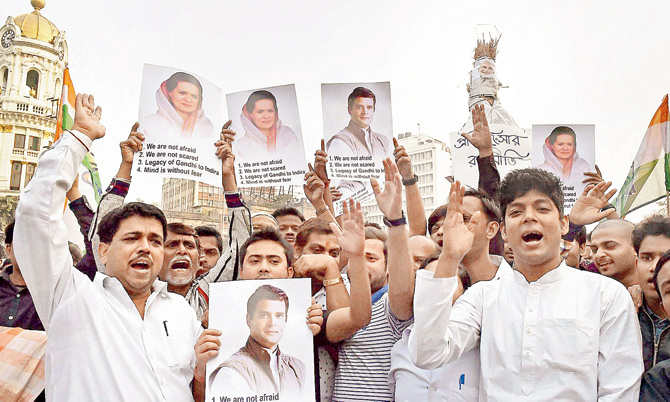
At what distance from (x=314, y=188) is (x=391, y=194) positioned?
7.75 feet

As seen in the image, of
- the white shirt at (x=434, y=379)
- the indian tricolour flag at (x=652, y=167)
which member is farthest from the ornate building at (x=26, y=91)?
the white shirt at (x=434, y=379)

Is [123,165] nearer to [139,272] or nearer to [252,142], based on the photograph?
[252,142]

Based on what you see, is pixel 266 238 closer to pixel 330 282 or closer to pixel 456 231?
pixel 330 282

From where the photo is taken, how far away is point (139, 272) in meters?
3.22

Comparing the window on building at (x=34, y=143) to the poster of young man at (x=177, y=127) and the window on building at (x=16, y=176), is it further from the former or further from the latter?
the poster of young man at (x=177, y=127)

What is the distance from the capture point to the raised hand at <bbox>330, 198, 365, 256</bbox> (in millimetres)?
3392

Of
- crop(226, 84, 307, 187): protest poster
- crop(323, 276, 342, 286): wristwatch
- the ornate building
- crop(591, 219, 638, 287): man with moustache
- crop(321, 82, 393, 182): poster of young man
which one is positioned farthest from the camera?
the ornate building

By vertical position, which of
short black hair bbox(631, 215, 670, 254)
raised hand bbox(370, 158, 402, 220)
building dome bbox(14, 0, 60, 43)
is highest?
building dome bbox(14, 0, 60, 43)

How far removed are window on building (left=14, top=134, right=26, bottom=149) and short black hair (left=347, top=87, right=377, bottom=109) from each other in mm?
55297

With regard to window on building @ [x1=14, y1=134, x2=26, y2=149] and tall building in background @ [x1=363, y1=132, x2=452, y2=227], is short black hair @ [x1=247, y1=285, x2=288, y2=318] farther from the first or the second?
tall building in background @ [x1=363, y1=132, x2=452, y2=227]

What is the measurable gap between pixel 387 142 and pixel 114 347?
3721mm

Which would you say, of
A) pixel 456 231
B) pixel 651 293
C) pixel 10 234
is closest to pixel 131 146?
pixel 10 234

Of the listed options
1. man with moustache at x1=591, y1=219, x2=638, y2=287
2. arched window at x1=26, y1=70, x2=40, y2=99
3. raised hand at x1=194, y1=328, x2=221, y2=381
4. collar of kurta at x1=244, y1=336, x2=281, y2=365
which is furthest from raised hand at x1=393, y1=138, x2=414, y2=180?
arched window at x1=26, y1=70, x2=40, y2=99

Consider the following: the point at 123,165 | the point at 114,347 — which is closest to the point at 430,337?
the point at 114,347
